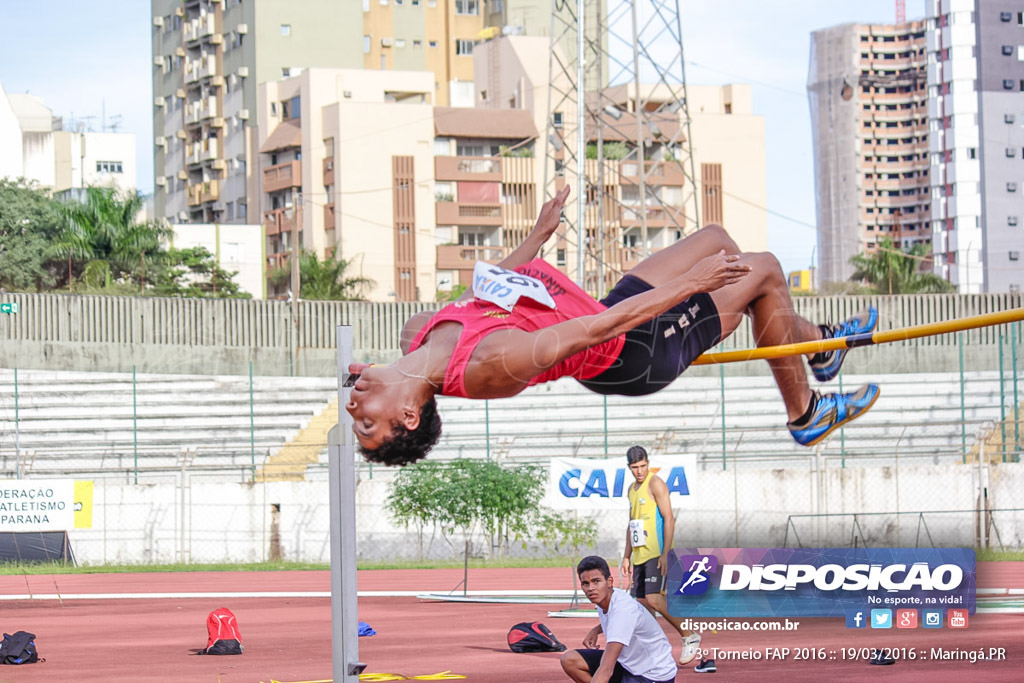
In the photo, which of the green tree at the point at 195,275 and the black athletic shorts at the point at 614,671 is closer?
the black athletic shorts at the point at 614,671

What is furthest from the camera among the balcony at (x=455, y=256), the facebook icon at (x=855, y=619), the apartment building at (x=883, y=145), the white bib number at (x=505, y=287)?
the apartment building at (x=883, y=145)

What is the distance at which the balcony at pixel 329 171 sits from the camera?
46812 millimetres

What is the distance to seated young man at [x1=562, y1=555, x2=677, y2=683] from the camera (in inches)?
227

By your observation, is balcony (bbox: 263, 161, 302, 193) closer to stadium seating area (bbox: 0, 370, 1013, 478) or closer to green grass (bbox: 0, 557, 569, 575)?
stadium seating area (bbox: 0, 370, 1013, 478)

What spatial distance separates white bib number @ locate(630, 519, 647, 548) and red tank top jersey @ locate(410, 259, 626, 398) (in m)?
3.83

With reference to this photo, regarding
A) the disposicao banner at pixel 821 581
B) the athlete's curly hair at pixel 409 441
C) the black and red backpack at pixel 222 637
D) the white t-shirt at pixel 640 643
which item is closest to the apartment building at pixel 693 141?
the black and red backpack at pixel 222 637

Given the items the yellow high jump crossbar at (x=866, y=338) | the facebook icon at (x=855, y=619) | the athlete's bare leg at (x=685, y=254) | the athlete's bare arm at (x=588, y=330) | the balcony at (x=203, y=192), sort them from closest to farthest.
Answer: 1. the athlete's bare arm at (x=588, y=330)
2. the athlete's bare leg at (x=685, y=254)
3. the yellow high jump crossbar at (x=866, y=338)
4. the facebook icon at (x=855, y=619)
5. the balcony at (x=203, y=192)

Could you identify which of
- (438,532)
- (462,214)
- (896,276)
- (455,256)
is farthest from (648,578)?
(462,214)

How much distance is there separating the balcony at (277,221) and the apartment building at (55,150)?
531cm

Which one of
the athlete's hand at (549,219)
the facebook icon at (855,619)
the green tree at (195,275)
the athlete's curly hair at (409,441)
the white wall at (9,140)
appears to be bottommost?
the facebook icon at (855,619)

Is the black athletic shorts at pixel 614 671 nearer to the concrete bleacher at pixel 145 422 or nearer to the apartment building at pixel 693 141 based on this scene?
the concrete bleacher at pixel 145 422

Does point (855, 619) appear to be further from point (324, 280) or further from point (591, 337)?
point (324, 280)

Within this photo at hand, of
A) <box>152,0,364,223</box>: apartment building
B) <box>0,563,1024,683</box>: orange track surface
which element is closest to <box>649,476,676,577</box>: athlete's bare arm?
<box>0,563,1024,683</box>: orange track surface

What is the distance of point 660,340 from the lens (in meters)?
4.37
